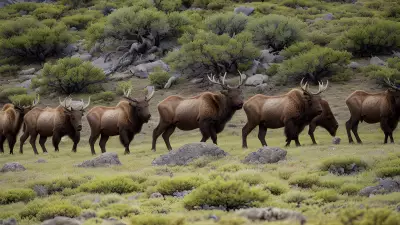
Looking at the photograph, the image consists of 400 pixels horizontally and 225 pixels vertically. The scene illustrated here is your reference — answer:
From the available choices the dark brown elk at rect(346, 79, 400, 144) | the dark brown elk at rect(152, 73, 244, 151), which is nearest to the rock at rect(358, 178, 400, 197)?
the dark brown elk at rect(346, 79, 400, 144)

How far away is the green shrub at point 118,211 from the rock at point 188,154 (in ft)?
17.3

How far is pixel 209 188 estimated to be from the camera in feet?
33.9

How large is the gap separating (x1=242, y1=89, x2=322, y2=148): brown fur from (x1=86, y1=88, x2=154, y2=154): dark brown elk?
158 inches

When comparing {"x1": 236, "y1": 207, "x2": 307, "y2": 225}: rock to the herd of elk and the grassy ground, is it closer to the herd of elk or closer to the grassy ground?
the grassy ground

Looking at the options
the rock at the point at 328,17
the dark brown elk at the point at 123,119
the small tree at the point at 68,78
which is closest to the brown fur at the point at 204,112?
the dark brown elk at the point at 123,119

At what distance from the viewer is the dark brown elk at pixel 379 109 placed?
62.4 ft

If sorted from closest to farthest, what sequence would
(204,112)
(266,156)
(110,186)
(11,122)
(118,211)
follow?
(118,211)
(110,186)
(266,156)
(204,112)
(11,122)

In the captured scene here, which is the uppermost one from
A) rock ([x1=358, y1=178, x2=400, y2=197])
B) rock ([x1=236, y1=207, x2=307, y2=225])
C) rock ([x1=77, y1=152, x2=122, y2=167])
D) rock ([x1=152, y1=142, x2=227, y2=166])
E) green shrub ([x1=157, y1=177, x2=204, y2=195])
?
rock ([x1=236, y1=207, x2=307, y2=225])

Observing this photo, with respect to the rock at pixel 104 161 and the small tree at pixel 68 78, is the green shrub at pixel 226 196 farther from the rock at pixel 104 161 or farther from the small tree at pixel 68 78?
the small tree at pixel 68 78

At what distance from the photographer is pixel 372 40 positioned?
122 ft

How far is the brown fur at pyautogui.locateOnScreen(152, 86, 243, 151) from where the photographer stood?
62.6ft

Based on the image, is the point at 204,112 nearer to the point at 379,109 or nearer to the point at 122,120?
the point at 122,120

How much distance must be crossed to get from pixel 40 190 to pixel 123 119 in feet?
25.5

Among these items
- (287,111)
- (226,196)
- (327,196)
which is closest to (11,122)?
(287,111)
